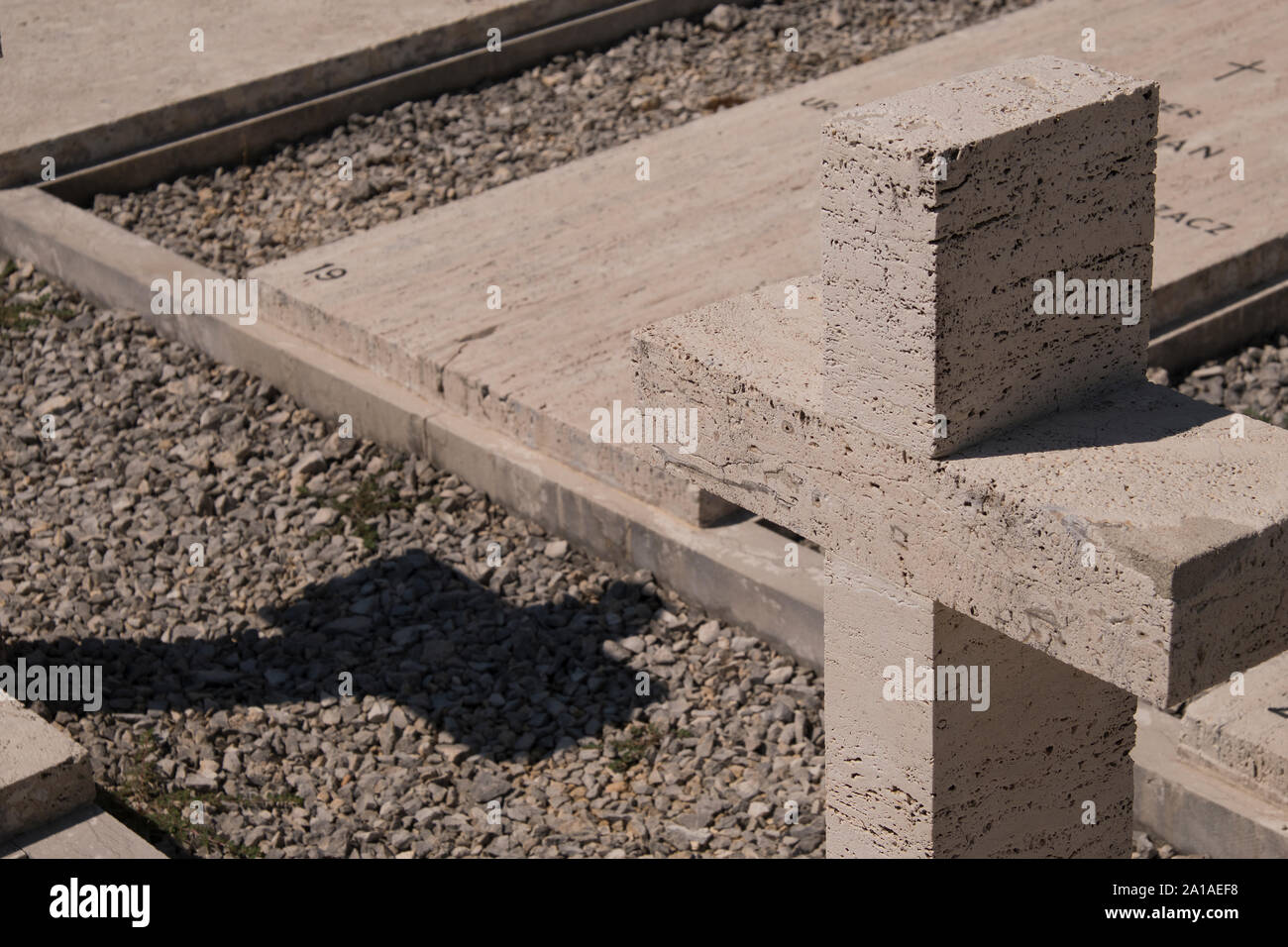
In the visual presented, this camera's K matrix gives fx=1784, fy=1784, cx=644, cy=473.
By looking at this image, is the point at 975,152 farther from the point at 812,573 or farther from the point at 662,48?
the point at 662,48

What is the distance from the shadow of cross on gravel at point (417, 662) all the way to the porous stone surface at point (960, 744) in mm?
1696

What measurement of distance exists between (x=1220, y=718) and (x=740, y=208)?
354 centimetres

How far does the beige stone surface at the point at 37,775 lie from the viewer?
183 inches

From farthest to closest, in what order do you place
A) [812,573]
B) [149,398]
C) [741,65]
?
[741,65] → [149,398] → [812,573]

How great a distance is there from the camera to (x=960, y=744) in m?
3.66

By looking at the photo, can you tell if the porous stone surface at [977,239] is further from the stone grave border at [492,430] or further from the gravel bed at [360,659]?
the gravel bed at [360,659]

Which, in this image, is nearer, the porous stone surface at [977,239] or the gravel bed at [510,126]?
the porous stone surface at [977,239]

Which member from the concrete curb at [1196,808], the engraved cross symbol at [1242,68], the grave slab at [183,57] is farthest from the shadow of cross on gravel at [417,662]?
the engraved cross symbol at [1242,68]

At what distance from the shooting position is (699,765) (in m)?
5.34

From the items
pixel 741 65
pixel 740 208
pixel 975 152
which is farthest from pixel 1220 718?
pixel 741 65

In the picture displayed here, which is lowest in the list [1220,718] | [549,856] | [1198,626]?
[549,856]

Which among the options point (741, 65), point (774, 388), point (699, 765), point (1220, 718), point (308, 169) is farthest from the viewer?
point (741, 65)

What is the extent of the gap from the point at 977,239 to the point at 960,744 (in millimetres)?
1126

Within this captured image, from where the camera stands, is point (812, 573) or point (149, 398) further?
point (149, 398)
